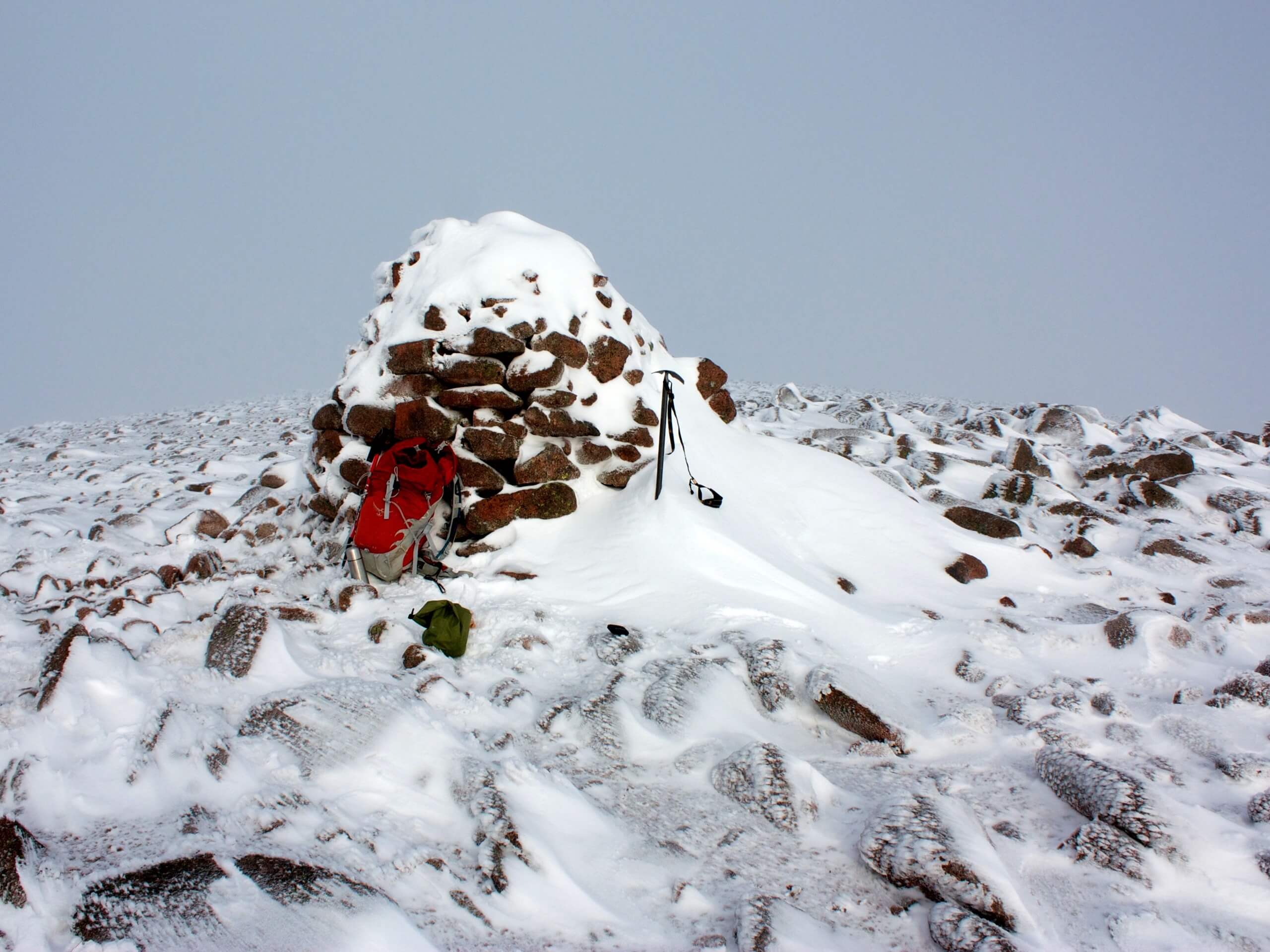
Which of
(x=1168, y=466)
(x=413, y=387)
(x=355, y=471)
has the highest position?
(x=1168, y=466)

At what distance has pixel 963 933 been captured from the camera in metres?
2.06

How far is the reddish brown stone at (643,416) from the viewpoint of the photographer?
233 inches

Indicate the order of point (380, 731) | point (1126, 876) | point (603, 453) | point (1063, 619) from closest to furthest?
point (1126, 876)
point (380, 731)
point (1063, 619)
point (603, 453)

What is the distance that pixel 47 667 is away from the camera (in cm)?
306

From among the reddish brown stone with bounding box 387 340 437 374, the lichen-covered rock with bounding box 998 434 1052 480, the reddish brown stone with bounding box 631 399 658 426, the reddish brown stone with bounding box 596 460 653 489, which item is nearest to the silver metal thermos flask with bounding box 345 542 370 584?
the reddish brown stone with bounding box 387 340 437 374

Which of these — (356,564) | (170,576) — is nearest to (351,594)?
(356,564)

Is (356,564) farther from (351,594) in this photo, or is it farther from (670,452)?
(670,452)

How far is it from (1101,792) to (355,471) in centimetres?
498

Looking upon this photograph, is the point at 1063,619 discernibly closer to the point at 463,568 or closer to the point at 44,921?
the point at 463,568

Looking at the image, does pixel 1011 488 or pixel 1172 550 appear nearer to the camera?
pixel 1172 550

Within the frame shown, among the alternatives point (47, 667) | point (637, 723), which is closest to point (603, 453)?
point (637, 723)

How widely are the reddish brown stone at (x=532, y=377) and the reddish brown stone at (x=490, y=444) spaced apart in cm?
38

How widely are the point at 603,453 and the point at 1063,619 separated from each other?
10.7 feet

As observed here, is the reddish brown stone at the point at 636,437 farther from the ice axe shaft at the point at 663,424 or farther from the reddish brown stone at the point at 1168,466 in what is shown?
the reddish brown stone at the point at 1168,466
